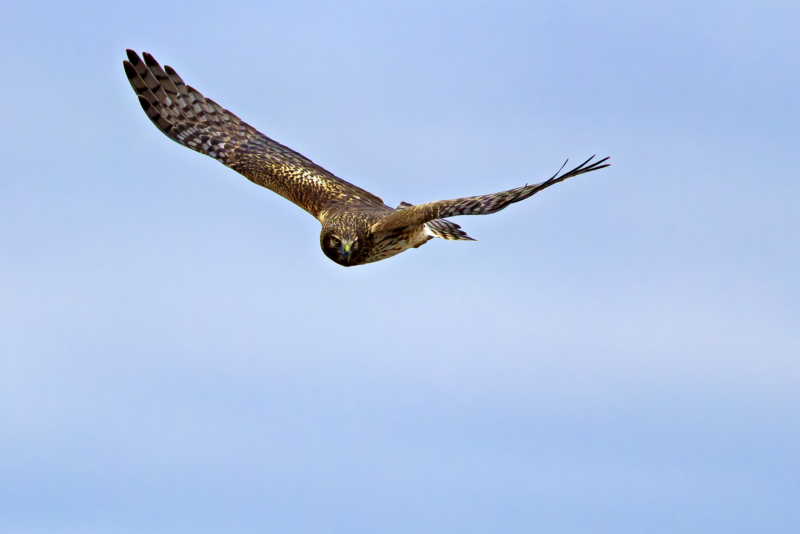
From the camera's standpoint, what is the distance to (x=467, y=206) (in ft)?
53.3

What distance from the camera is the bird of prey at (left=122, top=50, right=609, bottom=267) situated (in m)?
18.5

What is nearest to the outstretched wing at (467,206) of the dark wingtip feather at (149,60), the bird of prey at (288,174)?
the bird of prey at (288,174)

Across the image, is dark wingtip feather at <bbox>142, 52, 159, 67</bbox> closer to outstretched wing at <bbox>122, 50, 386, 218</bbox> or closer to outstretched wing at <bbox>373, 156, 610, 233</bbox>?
outstretched wing at <bbox>122, 50, 386, 218</bbox>

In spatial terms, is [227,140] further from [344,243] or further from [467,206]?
[467,206]

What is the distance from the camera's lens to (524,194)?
15727 millimetres

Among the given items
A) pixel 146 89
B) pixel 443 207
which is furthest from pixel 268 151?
pixel 443 207

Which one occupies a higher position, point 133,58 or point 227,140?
point 133,58

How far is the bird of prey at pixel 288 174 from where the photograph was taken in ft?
60.6

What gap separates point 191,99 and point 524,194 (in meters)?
8.92

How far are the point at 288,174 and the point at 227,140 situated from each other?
5.53 ft

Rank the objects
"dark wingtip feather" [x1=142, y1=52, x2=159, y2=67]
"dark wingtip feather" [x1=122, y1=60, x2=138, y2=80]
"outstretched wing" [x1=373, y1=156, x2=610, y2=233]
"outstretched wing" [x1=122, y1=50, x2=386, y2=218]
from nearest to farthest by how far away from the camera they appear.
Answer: "outstretched wing" [x1=373, y1=156, x2=610, y2=233], "outstretched wing" [x1=122, y1=50, x2=386, y2=218], "dark wingtip feather" [x1=122, y1=60, x2=138, y2=80], "dark wingtip feather" [x1=142, y1=52, x2=159, y2=67]

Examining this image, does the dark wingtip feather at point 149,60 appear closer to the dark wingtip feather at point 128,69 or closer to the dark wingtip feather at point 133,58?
the dark wingtip feather at point 133,58

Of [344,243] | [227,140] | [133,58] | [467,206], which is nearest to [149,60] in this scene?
[133,58]

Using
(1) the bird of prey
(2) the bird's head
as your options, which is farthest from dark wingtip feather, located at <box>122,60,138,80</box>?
(2) the bird's head
